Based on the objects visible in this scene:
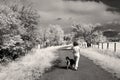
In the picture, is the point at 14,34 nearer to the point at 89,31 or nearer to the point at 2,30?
the point at 2,30

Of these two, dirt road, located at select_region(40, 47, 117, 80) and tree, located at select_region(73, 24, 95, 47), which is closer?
dirt road, located at select_region(40, 47, 117, 80)

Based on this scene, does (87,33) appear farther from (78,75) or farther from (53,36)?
(78,75)

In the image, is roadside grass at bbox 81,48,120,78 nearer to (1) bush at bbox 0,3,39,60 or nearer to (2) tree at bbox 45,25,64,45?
(1) bush at bbox 0,3,39,60

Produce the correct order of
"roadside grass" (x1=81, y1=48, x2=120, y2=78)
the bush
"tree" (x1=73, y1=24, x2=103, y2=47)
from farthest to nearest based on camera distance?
"tree" (x1=73, y1=24, x2=103, y2=47) < the bush < "roadside grass" (x1=81, y1=48, x2=120, y2=78)

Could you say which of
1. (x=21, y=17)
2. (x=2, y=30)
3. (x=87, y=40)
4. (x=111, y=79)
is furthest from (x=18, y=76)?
(x=87, y=40)

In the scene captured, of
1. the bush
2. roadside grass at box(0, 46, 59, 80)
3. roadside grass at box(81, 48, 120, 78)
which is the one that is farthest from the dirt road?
the bush

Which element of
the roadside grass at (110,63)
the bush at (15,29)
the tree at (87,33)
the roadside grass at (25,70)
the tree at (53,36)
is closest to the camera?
the roadside grass at (25,70)

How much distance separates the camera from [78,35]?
68688 mm

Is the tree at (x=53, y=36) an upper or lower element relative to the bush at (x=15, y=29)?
lower

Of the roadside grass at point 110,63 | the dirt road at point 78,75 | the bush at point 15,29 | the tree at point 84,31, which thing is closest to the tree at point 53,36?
the tree at point 84,31

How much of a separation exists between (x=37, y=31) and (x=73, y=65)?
461 inches

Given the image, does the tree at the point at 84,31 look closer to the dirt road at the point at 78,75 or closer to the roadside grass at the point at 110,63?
the roadside grass at the point at 110,63

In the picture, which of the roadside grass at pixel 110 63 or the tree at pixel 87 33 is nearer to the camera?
the roadside grass at pixel 110 63

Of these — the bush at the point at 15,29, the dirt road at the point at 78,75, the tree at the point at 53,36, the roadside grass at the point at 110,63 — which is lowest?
the tree at the point at 53,36
